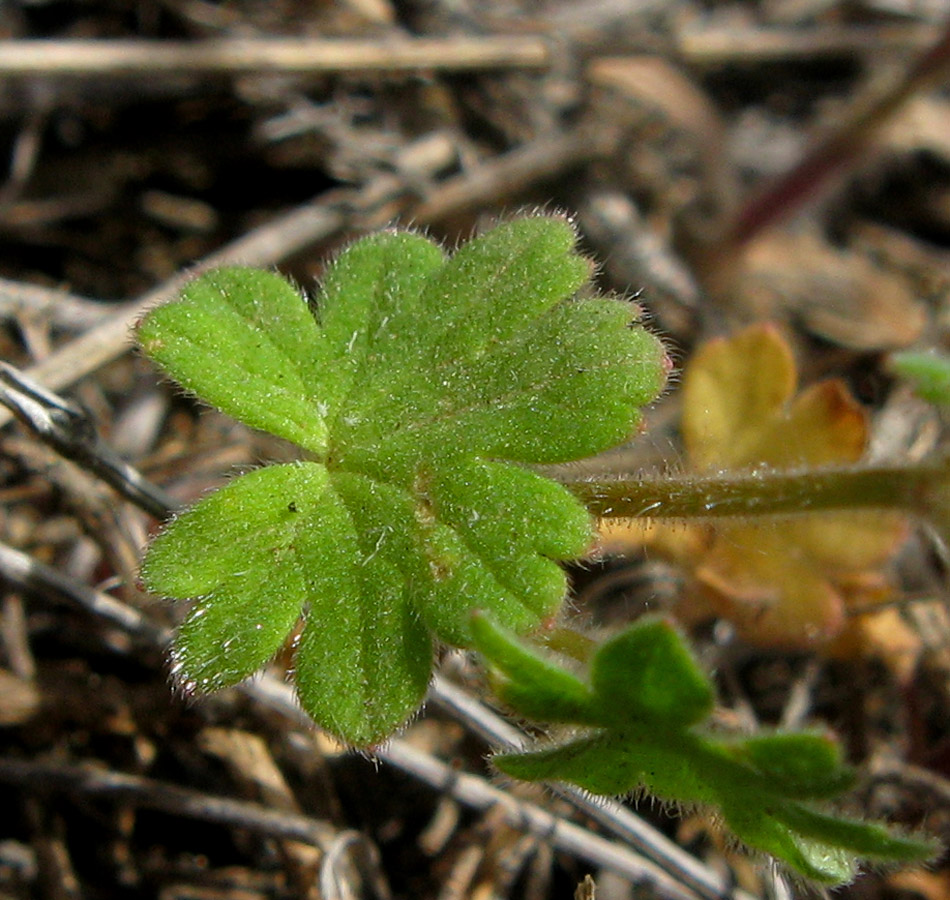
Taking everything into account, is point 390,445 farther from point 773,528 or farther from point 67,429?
point 773,528

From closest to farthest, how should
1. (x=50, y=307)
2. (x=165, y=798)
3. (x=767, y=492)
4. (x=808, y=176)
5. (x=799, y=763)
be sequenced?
(x=799, y=763) → (x=767, y=492) → (x=165, y=798) → (x=50, y=307) → (x=808, y=176)

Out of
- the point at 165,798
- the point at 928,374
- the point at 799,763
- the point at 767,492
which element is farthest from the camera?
the point at 165,798

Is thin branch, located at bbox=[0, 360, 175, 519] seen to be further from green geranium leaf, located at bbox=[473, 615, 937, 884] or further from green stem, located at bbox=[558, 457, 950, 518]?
green geranium leaf, located at bbox=[473, 615, 937, 884]

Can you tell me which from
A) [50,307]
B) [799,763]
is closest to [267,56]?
[50,307]

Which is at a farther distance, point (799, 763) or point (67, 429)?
point (67, 429)

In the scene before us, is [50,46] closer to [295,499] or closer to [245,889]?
[295,499]

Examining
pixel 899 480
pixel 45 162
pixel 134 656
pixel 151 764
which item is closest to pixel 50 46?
pixel 45 162

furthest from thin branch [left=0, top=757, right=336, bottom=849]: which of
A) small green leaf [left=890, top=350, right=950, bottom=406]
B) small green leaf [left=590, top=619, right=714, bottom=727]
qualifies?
small green leaf [left=890, top=350, right=950, bottom=406]

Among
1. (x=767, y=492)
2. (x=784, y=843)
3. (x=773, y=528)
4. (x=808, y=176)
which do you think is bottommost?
(x=773, y=528)
